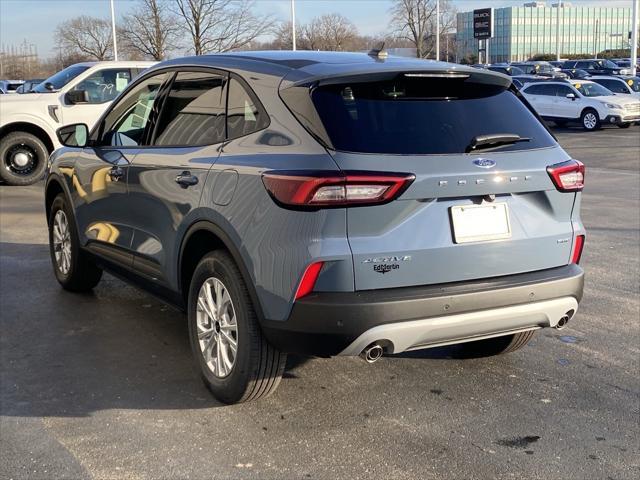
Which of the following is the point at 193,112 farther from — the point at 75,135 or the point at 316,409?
the point at 316,409

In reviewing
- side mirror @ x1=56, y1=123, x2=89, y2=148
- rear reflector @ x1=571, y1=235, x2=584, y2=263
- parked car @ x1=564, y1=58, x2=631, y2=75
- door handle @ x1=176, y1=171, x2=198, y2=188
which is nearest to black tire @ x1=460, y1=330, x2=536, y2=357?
rear reflector @ x1=571, y1=235, x2=584, y2=263

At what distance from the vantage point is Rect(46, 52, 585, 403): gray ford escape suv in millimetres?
3404

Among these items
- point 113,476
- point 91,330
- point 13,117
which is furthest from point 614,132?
point 113,476

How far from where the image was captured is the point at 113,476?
3.33 metres

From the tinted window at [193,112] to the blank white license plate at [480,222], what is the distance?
1.32m

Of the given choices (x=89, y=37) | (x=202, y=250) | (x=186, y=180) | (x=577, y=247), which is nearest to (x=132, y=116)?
(x=186, y=180)

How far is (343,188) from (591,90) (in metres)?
24.6

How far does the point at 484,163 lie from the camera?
11.9ft

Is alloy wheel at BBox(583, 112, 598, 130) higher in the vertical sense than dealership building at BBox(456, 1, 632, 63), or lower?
lower

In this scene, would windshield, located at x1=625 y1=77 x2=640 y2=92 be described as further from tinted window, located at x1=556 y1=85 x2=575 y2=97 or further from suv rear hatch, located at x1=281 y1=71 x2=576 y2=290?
suv rear hatch, located at x1=281 y1=71 x2=576 y2=290

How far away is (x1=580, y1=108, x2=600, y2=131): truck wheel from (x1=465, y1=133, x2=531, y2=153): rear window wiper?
22.7 m

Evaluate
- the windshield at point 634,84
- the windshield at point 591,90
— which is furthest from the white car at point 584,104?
the windshield at point 634,84

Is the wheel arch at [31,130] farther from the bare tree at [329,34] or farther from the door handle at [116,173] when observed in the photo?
the bare tree at [329,34]

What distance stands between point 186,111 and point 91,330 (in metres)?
1.78
